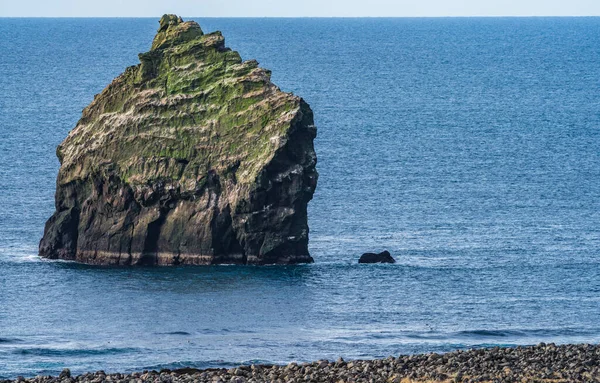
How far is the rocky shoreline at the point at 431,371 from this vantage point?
204ft

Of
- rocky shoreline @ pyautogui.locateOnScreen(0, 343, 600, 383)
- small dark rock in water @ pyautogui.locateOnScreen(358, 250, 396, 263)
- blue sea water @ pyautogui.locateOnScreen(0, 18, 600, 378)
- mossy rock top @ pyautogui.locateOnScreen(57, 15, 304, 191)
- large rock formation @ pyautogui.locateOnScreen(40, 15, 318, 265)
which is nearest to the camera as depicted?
rocky shoreline @ pyautogui.locateOnScreen(0, 343, 600, 383)

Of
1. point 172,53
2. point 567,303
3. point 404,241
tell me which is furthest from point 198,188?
point 567,303

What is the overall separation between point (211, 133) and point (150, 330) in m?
21.5

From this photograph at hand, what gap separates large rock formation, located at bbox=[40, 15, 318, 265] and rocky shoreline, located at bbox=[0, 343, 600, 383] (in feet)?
99.7

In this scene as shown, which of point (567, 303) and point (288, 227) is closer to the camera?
point (567, 303)

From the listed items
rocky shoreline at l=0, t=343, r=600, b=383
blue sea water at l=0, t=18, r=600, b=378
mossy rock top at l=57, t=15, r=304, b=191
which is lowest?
blue sea water at l=0, t=18, r=600, b=378

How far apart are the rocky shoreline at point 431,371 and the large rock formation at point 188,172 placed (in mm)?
30398

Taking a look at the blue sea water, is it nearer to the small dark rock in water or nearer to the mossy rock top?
the small dark rock in water

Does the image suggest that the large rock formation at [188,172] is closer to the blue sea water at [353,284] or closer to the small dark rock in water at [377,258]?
the blue sea water at [353,284]

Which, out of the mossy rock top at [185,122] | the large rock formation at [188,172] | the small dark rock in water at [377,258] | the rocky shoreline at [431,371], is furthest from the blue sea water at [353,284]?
the rocky shoreline at [431,371]

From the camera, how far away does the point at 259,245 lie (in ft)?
329

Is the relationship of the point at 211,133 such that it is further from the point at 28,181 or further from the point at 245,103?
the point at 28,181

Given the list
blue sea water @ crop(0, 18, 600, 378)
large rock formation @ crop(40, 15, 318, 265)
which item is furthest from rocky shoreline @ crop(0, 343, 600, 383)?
large rock formation @ crop(40, 15, 318, 265)

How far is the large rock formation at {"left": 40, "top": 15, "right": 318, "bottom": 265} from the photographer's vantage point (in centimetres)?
9969
